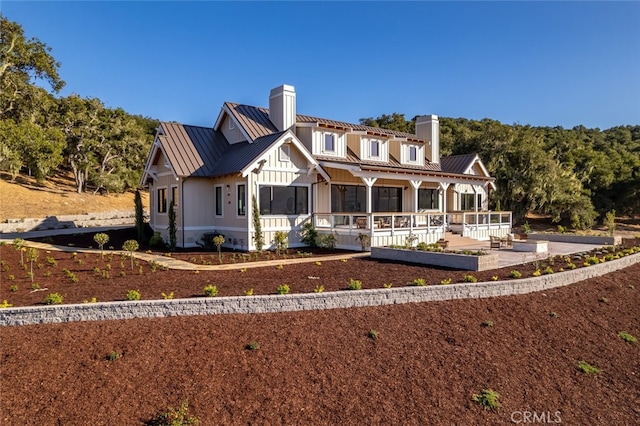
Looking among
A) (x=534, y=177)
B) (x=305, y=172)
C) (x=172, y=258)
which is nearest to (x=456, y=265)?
(x=305, y=172)

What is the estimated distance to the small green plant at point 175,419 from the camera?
5.34 meters

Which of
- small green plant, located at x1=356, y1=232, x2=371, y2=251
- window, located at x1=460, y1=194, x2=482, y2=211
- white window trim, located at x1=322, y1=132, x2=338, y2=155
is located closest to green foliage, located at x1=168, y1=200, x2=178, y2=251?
white window trim, located at x1=322, y1=132, x2=338, y2=155

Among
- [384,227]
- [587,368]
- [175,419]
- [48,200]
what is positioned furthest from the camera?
[48,200]

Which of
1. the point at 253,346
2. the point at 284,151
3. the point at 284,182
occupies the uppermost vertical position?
the point at 284,151

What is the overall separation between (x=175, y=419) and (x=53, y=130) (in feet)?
114

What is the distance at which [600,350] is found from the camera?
8.93 metres

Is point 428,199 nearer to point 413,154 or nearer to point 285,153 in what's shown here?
point 413,154

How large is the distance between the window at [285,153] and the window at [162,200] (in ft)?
20.2

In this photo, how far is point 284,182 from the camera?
18.2 m

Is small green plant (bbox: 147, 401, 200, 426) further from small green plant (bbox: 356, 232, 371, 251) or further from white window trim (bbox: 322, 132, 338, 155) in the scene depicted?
white window trim (bbox: 322, 132, 338, 155)

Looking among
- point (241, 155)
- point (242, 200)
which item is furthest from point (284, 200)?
point (241, 155)

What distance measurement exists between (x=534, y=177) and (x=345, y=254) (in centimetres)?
2198

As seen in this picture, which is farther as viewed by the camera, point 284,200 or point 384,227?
point 284,200

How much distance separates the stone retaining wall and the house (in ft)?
22.1
